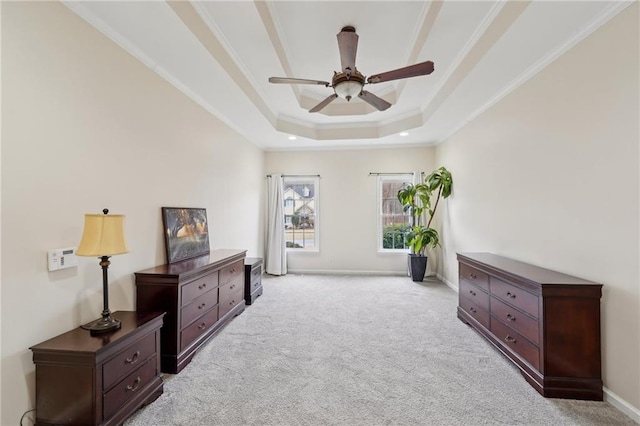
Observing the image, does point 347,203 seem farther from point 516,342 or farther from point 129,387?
point 129,387

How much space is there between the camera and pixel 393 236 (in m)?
5.82

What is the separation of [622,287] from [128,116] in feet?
12.6

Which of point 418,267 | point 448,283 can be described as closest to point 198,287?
point 418,267

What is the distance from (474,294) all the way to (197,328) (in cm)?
288

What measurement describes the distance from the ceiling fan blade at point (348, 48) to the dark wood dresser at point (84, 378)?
8.43ft

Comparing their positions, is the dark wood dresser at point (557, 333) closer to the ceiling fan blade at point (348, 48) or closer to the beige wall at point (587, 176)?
the beige wall at point (587, 176)

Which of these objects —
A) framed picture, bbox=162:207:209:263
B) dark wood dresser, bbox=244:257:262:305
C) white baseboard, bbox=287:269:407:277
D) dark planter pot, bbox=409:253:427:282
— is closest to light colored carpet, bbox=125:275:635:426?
dark wood dresser, bbox=244:257:262:305

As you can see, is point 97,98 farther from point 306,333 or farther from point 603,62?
point 603,62

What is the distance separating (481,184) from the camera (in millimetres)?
3711

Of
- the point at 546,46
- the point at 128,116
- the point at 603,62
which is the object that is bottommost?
the point at 128,116

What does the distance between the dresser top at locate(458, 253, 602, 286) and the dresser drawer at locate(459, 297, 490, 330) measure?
19.2 inches

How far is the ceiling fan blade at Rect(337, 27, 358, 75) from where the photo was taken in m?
2.21

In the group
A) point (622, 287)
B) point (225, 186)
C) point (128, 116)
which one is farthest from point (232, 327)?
point (622, 287)

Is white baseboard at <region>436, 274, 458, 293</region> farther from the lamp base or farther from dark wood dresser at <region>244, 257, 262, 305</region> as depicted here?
the lamp base
